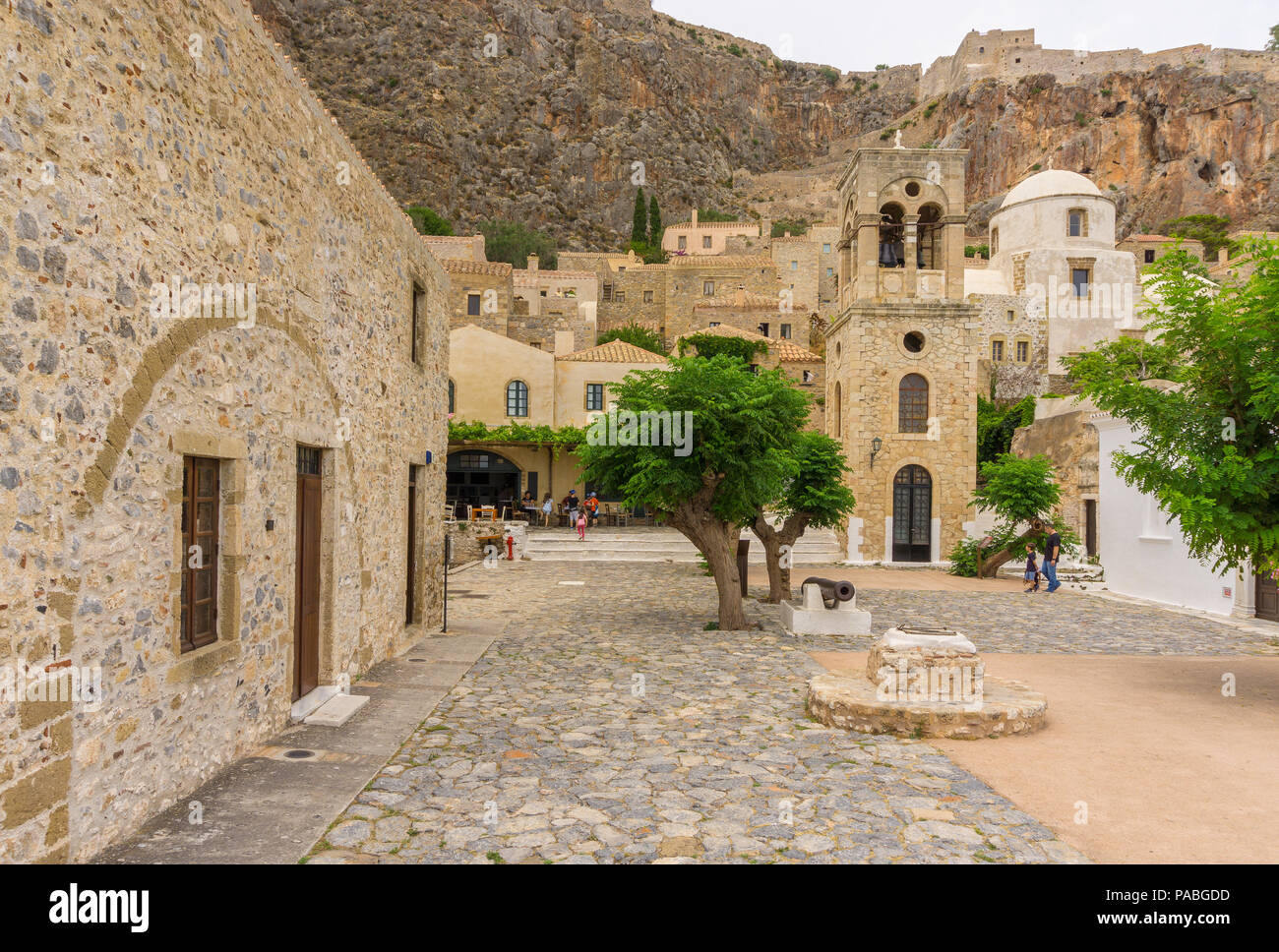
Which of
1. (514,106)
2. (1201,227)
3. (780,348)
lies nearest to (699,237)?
(780,348)

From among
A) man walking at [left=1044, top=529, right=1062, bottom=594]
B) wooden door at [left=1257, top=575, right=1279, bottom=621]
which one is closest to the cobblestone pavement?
wooden door at [left=1257, top=575, right=1279, bottom=621]

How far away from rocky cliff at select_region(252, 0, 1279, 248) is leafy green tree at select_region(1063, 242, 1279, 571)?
62.3 m

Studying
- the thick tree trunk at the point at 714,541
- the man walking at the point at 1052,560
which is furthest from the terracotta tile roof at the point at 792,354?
the thick tree trunk at the point at 714,541

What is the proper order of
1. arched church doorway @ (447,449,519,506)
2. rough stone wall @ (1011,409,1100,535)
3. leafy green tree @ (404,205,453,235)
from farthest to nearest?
leafy green tree @ (404,205,453,235) → arched church doorway @ (447,449,519,506) → rough stone wall @ (1011,409,1100,535)

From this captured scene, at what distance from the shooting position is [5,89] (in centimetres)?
326

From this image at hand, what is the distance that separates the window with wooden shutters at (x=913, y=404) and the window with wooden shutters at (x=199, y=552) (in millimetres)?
23290

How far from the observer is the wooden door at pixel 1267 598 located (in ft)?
46.6

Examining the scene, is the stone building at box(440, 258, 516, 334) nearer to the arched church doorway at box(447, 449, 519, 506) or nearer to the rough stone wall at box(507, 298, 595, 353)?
the rough stone wall at box(507, 298, 595, 353)

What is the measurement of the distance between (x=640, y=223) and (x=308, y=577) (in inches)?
2654

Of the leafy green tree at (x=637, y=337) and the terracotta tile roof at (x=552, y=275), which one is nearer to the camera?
the leafy green tree at (x=637, y=337)

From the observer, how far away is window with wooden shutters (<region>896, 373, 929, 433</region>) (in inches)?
1006

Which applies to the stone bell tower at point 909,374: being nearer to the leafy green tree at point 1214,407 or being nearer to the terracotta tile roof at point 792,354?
the leafy green tree at point 1214,407

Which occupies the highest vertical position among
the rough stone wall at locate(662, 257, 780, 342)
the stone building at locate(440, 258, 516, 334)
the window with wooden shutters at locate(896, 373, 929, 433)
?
the rough stone wall at locate(662, 257, 780, 342)

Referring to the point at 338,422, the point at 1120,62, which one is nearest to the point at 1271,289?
the point at 338,422
